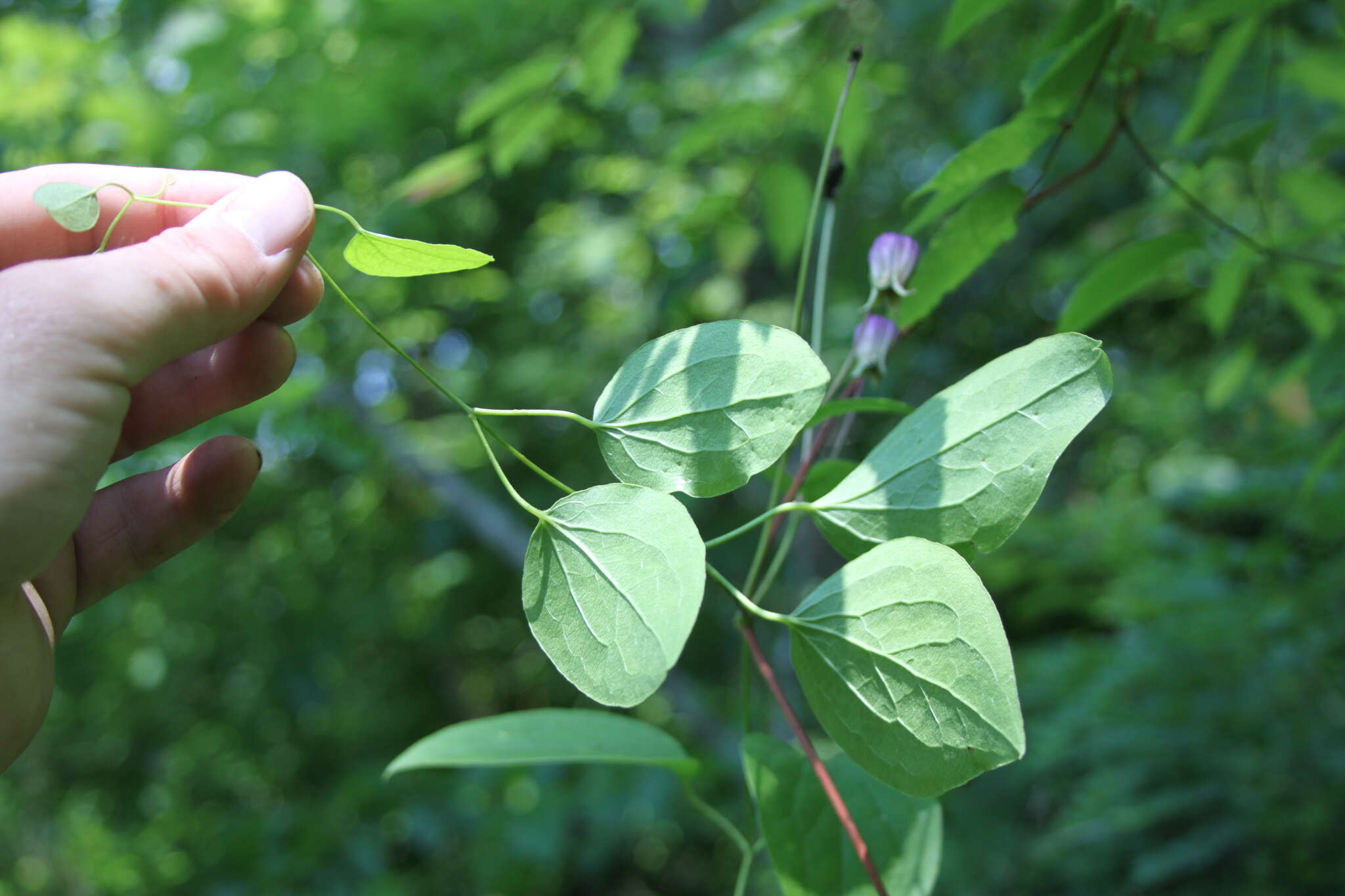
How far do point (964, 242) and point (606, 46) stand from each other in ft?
1.63

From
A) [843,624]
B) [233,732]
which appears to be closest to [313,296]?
[843,624]

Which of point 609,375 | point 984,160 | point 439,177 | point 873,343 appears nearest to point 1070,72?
point 984,160

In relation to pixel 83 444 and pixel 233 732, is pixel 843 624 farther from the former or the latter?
pixel 233 732

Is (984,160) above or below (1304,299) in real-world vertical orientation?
above

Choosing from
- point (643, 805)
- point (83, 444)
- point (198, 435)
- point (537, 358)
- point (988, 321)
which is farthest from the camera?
point (988, 321)

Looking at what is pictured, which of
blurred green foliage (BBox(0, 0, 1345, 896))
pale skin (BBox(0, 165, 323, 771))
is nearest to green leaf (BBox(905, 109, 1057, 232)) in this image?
blurred green foliage (BBox(0, 0, 1345, 896))

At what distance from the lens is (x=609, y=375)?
2.25 metres

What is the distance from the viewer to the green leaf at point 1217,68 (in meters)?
0.68

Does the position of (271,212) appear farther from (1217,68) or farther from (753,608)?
(1217,68)

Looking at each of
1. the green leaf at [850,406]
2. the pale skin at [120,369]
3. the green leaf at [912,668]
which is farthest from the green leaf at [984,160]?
the pale skin at [120,369]

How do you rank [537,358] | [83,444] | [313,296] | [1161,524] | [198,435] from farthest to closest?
[537,358] → [1161,524] → [198,435] → [313,296] → [83,444]

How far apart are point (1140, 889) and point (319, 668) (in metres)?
2.00

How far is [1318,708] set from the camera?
49.4 inches

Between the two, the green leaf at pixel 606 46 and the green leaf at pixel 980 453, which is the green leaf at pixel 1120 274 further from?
the green leaf at pixel 606 46
